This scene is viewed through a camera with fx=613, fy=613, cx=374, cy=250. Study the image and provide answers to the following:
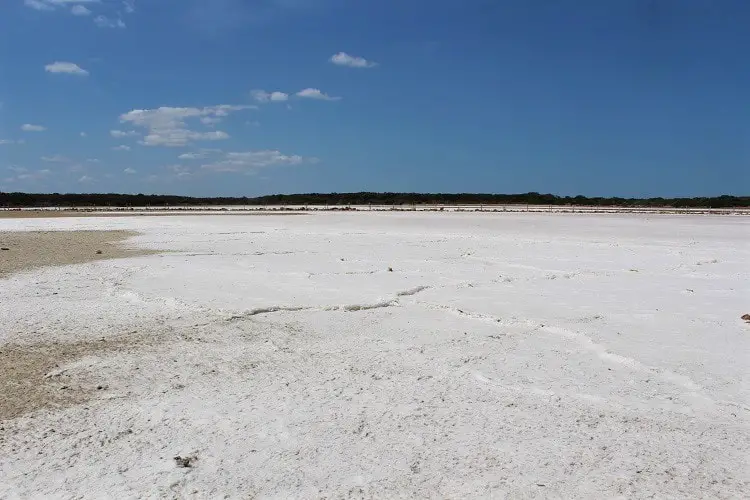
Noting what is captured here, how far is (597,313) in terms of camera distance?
7.68 m

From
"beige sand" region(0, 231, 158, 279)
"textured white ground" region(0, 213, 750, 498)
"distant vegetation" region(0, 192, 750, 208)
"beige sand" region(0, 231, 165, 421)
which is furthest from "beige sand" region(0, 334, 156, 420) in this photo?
"distant vegetation" region(0, 192, 750, 208)

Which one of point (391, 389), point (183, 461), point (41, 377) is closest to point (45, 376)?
point (41, 377)

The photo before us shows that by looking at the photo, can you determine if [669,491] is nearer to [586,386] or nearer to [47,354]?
[586,386]

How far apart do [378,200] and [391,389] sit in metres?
104

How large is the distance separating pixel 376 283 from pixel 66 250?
10.2 metres

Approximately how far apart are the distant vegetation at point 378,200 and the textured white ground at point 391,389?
3229 inches

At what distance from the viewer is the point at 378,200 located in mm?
108688

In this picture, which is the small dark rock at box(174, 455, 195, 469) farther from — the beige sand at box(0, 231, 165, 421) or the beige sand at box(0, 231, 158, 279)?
the beige sand at box(0, 231, 158, 279)

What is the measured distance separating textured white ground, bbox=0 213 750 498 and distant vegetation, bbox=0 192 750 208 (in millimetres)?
82026

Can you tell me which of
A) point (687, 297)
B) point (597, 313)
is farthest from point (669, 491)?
point (687, 297)

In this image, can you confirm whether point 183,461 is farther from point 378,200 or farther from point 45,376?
point 378,200

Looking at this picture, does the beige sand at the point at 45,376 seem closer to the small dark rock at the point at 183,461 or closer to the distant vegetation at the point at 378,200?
the small dark rock at the point at 183,461

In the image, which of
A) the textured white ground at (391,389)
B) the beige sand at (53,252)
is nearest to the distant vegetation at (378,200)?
the beige sand at (53,252)

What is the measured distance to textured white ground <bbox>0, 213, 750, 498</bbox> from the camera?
3.46 m
